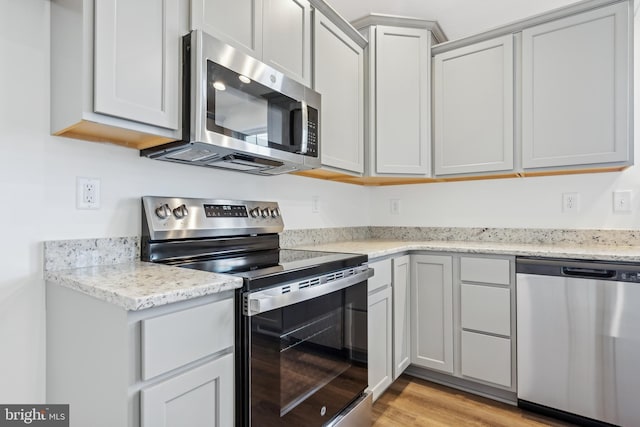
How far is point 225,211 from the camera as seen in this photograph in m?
1.67

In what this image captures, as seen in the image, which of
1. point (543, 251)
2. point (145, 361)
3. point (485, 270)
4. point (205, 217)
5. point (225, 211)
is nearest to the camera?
point (145, 361)

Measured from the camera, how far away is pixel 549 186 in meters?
2.30

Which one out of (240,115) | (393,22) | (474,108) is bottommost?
(240,115)

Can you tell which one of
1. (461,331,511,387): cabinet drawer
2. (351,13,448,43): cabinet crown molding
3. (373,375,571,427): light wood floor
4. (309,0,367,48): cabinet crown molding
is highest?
(351,13,448,43): cabinet crown molding

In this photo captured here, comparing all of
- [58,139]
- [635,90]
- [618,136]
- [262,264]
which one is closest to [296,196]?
[262,264]

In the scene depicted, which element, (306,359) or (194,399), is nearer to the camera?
(194,399)

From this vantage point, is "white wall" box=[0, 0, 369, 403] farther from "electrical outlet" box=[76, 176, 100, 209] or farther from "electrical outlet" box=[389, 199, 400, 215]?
"electrical outlet" box=[389, 199, 400, 215]

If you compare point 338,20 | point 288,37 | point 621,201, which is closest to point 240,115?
point 288,37

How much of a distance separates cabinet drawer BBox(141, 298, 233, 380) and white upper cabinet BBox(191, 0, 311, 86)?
1.02m

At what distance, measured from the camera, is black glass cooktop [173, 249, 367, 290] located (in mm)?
1124

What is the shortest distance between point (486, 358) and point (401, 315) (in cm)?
52

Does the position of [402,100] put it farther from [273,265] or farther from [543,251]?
→ [273,265]

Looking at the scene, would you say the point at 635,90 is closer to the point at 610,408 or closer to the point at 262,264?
the point at 610,408

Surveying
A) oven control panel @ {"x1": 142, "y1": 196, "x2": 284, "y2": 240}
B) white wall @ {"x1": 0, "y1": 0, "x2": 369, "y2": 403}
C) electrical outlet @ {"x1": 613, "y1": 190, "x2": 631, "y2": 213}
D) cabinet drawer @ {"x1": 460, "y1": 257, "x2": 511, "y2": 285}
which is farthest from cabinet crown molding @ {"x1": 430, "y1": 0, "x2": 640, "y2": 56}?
white wall @ {"x1": 0, "y1": 0, "x2": 369, "y2": 403}
